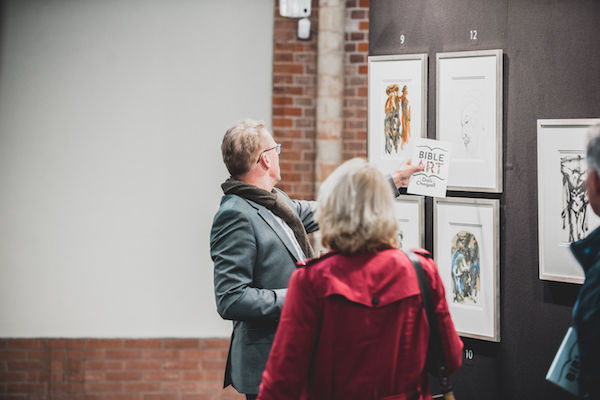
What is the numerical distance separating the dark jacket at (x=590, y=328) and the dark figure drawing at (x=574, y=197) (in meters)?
0.73

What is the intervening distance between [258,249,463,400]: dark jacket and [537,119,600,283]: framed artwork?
3.14ft

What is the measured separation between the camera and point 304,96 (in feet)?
13.1

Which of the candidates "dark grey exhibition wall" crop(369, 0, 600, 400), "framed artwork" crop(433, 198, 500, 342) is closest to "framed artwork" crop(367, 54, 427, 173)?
"dark grey exhibition wall" crop(369, 0, 600, 400)

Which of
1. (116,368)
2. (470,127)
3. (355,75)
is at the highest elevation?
(355,75)

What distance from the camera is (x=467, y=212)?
2.43 meters

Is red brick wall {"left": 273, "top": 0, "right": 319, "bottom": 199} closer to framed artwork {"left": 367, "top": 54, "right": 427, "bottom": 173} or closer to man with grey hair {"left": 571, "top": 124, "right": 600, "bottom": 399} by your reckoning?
framed artwork {"left": 367, "top": 54, "right": 427, "bottom": 173}

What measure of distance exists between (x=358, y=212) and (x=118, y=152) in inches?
115

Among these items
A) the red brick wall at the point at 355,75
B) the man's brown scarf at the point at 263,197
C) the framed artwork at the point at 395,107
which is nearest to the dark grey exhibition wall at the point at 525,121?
the framed artwork at the point at 395,107

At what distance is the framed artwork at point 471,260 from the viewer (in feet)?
7.80

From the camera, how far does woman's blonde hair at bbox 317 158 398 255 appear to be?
58.4 inches

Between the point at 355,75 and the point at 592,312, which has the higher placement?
the point at 355,75

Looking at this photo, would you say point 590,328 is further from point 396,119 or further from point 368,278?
point 396,119

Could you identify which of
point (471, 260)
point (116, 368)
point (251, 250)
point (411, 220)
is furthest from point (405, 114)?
point (116, 368)

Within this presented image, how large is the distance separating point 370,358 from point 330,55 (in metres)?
2.79
